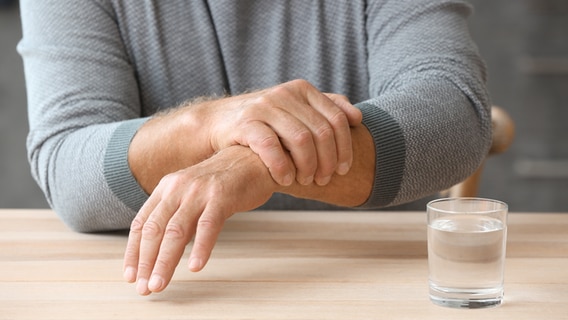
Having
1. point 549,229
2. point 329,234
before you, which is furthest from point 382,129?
point 549,229

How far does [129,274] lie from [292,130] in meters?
0.26

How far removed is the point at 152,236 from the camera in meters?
0.86

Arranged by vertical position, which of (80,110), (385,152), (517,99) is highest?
(385,152)

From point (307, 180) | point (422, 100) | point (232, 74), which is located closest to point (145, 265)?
point (307, 180)

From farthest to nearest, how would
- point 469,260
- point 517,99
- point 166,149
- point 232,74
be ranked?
point 517,99
point 232,74
point 166,149
point 469,260

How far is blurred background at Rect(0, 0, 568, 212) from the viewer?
2990mm

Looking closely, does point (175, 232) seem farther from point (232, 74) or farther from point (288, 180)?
point (232, 74)

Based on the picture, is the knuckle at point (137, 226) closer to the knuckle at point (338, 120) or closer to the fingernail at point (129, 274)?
the fingernail at point (129, 274)

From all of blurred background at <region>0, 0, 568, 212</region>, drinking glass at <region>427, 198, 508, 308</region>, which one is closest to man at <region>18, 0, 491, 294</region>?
drinking glass at <region>427, 198, 508, 308</region>

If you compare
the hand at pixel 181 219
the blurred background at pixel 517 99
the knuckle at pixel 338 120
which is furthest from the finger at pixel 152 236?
the blurred background at pixel 517 99

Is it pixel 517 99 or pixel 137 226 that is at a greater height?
pixel 137 226

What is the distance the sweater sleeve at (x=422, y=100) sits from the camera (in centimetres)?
111

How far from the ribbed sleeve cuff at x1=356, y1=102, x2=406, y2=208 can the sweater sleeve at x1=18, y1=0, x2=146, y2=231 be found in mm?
311

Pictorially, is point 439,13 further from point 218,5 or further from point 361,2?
point 218,5
